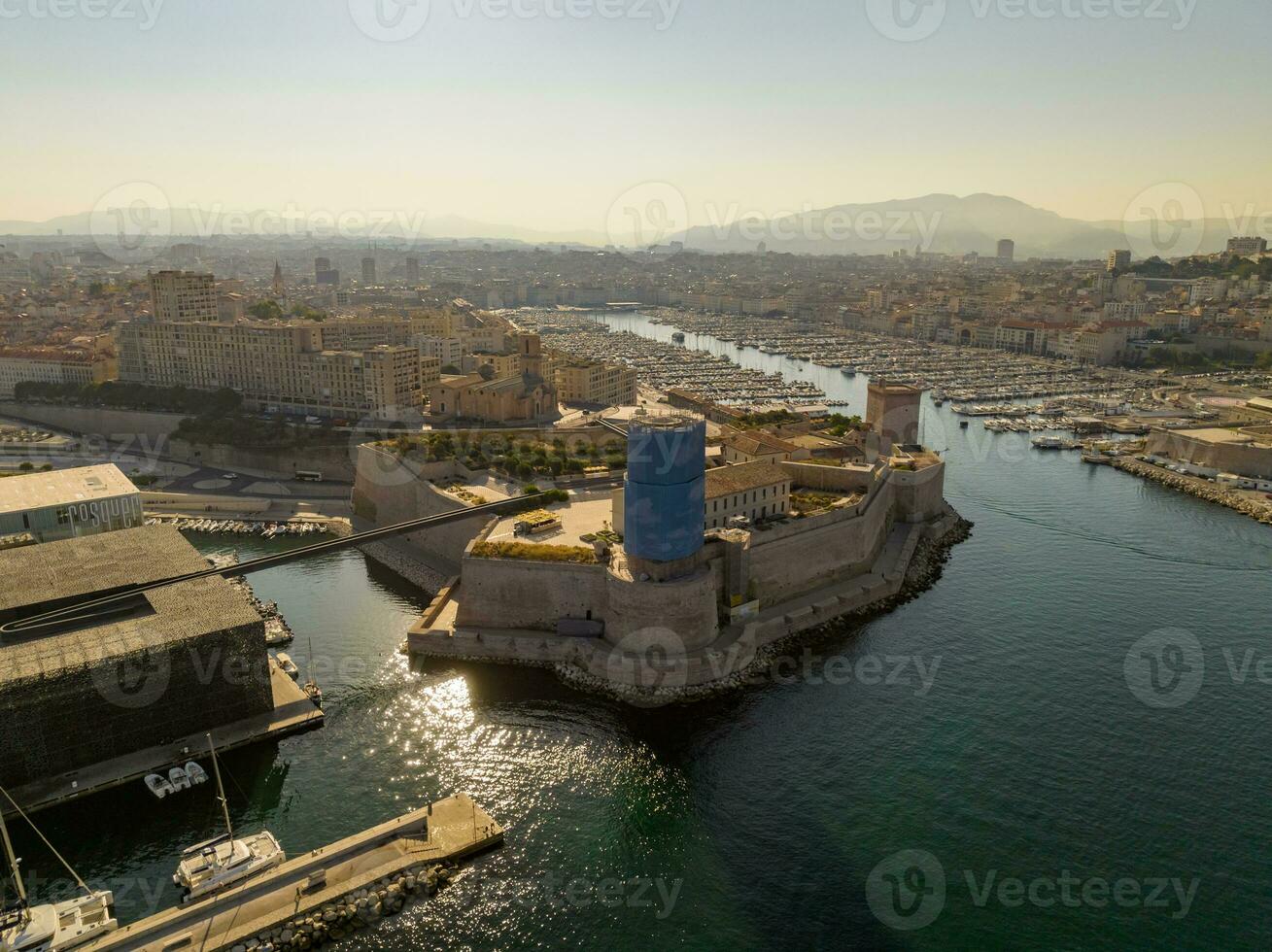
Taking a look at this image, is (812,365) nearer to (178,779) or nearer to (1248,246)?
(178,779)

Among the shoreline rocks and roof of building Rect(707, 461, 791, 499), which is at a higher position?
roof of building Rect(707, 461, 791, 499)

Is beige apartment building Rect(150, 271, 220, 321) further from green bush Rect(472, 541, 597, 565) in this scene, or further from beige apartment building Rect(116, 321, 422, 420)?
green bush Rect(472, 541, 597, 565)

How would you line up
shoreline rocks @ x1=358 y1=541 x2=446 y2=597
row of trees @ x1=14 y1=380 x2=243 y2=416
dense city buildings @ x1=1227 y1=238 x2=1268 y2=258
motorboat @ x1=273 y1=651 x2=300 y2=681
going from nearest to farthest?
motorboat @ x1=273 y1=651 x2=300 y2=681, shoreline rocks @ x1=358 y1=541 x2=446 y2=597, row of trees @ x1=14 y1=380 x2=243 y2=416, dense city buildings @ x1=1227 y1=238 x2=1268 y2=258

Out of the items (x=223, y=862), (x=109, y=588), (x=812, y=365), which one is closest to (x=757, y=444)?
(x=109, y=588)

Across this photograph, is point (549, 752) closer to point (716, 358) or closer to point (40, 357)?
point (40, 357)

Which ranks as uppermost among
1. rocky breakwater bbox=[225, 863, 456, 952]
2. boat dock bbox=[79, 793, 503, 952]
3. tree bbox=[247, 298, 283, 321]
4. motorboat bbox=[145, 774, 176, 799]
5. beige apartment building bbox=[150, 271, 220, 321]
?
beige apartment building bbox=[150, 271, 220, 321]

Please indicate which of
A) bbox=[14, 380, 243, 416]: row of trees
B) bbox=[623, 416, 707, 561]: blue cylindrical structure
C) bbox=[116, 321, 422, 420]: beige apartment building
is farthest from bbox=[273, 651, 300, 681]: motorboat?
bbox=[14, 380, 243, 416]: row of trees

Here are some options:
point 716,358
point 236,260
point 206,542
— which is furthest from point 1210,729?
point 236,260
